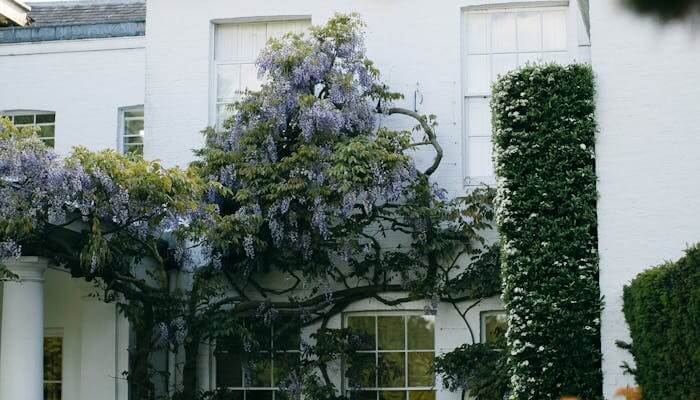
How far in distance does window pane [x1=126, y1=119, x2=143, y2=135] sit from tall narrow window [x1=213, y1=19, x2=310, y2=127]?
186 centimetres

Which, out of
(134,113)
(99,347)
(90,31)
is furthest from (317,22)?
(99,347)

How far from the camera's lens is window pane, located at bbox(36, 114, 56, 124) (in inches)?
753

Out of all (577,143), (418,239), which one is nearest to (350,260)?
(418,239)

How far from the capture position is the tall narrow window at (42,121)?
19.1m

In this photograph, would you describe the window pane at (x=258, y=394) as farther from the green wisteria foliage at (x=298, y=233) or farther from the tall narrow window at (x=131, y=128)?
the tall narrow window at (x=131, y=128)

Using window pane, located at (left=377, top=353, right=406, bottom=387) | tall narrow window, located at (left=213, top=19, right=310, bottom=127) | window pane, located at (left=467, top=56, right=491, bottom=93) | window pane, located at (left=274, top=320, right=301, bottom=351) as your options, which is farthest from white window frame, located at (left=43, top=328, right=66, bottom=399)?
window pane, located at (left=467, top=56, right=491, bottom=93)

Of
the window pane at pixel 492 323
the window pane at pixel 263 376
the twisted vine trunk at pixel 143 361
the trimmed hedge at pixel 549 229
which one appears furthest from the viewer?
the window pane at pixel 263 376

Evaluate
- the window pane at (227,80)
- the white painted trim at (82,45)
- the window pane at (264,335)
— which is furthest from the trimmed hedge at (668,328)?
the white painted trim at (82,45)

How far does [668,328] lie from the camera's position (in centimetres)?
1065

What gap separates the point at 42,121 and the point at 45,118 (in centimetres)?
6

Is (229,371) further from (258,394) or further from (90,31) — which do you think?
(90,31)

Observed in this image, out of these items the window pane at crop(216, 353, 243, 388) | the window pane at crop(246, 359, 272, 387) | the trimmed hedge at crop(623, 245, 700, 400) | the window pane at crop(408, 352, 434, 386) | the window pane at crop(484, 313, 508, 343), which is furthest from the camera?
the window pane at crop(216, 353, 243, 388)

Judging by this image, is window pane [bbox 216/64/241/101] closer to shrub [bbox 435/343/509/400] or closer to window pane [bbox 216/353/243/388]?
window pane [bbox 216/353/243/388]

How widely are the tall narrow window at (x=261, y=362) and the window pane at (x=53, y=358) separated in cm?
214
